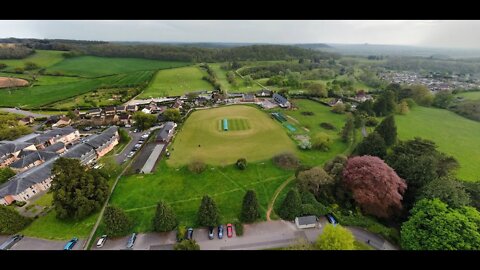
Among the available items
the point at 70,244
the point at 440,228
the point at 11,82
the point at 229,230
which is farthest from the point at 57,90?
the point at 440,228

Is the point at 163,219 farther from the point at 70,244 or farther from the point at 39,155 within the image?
the point at 39,155

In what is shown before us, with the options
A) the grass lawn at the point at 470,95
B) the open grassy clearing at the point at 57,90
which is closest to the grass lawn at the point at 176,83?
the open grassy clearing at the point at 57,90

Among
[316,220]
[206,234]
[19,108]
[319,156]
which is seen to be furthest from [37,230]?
[19,108]

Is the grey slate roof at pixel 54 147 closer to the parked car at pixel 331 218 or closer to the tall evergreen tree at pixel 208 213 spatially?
the tall evergreen tree at pixel 208 213

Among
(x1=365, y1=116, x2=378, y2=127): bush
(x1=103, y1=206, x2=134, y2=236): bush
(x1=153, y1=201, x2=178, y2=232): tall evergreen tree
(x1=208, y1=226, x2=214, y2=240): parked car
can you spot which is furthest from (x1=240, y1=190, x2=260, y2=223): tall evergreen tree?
(x1=365, y1=116, x2=378, y2=127): bush

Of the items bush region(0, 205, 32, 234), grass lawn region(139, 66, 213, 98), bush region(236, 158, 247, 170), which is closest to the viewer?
bush region(0, 205, 32, 234)

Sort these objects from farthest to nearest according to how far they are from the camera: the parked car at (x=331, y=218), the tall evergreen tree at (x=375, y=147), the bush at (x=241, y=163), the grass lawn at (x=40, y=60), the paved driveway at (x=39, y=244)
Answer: the grass lawn at (x=40, y=60)
the bush at (x=241, y=163)
the tall evergreen tree at (x=375, y=147)
the parked car at (x=331, y=218)
the paved driveway at (x=39, y=244)

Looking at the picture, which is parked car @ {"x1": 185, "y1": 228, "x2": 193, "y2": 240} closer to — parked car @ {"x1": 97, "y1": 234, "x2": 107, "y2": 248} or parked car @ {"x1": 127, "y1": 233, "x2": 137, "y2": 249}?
parked car @ {"x1": 127, "y1": 233, "x2": 137, "y2": 249}
